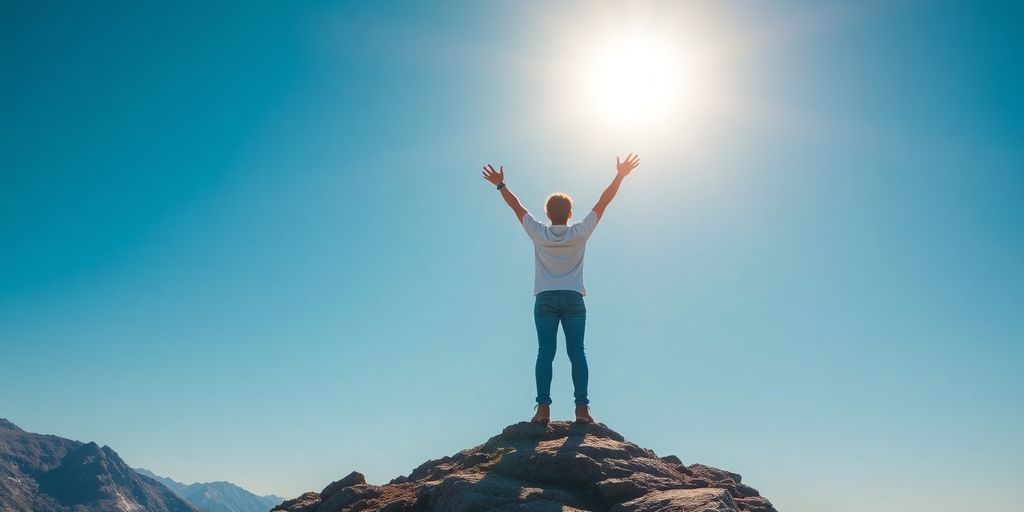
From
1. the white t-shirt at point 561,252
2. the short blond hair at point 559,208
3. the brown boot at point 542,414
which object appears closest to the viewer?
the white t-shirt at point 561,252

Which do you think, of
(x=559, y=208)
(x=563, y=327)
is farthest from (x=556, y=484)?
(x=559, y=208)

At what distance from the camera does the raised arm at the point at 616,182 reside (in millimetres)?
14600

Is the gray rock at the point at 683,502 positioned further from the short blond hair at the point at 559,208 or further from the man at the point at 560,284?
the short blond hair at the point at 559,208

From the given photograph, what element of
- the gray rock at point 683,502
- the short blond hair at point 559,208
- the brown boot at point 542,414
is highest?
Answer: the short blond hair at point 559,208

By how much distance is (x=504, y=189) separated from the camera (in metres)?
15.4

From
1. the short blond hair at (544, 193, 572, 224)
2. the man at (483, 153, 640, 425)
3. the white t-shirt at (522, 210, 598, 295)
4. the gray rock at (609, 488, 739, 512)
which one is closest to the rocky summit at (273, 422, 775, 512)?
the gray rock at (609, 488, 739, 512)

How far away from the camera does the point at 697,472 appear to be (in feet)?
55.1

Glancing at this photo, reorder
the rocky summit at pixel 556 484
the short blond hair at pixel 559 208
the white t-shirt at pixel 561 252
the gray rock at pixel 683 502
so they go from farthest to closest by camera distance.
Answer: the short blond hair at pixel 559 208 → the white t-shirt at pixel 561 252 → the rocky summit at pixel 556 484 → the gray rock at pixel 683 502

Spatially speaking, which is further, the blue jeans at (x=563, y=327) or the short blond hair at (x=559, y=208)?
the short blond hair at (x=559, y=208)

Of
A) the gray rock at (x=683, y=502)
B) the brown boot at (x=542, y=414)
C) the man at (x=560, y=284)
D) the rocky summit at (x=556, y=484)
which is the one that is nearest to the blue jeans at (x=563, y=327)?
the man at (x=560, y=284)

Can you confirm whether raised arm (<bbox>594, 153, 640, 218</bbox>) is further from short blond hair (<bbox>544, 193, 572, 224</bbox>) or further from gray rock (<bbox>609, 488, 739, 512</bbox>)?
gray rock (<bbox>609, 488, 739, 512</bbox>)

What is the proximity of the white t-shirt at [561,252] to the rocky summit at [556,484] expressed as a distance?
3539mm

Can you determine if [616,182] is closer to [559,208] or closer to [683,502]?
[559,208]

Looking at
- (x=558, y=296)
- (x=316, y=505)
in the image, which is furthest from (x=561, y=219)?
(x=316, y=505)
